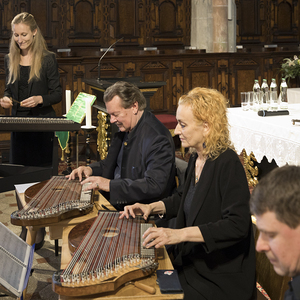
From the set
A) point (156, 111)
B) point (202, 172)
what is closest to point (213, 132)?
point (202, 172)

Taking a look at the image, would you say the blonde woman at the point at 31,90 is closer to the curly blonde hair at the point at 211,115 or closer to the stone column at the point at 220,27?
the curly blonde hair at the point at 211,115

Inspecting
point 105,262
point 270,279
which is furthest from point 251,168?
point 105,262

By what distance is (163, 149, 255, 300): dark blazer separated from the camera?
182 cm

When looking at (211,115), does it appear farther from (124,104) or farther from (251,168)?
(251,168)

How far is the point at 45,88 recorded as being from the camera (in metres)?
4.11

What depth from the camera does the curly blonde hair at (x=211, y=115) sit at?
201 centimetres

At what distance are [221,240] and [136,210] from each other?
0.46 meters

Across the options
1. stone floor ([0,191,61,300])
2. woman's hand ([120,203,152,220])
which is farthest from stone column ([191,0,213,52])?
woman's hand ([120,203,152,220])

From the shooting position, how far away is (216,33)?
1041 centimetres

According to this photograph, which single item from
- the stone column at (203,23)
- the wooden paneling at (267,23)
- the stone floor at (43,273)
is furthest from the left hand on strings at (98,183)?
the wooden paneling at (267,23)

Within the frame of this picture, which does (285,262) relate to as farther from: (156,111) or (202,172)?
(156,111)

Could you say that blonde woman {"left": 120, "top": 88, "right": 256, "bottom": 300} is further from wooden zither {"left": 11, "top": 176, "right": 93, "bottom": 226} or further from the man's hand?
the man's hand

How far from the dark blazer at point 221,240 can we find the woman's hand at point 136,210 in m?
0.23

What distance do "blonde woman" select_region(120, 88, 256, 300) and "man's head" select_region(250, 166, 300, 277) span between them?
0.69 metres
